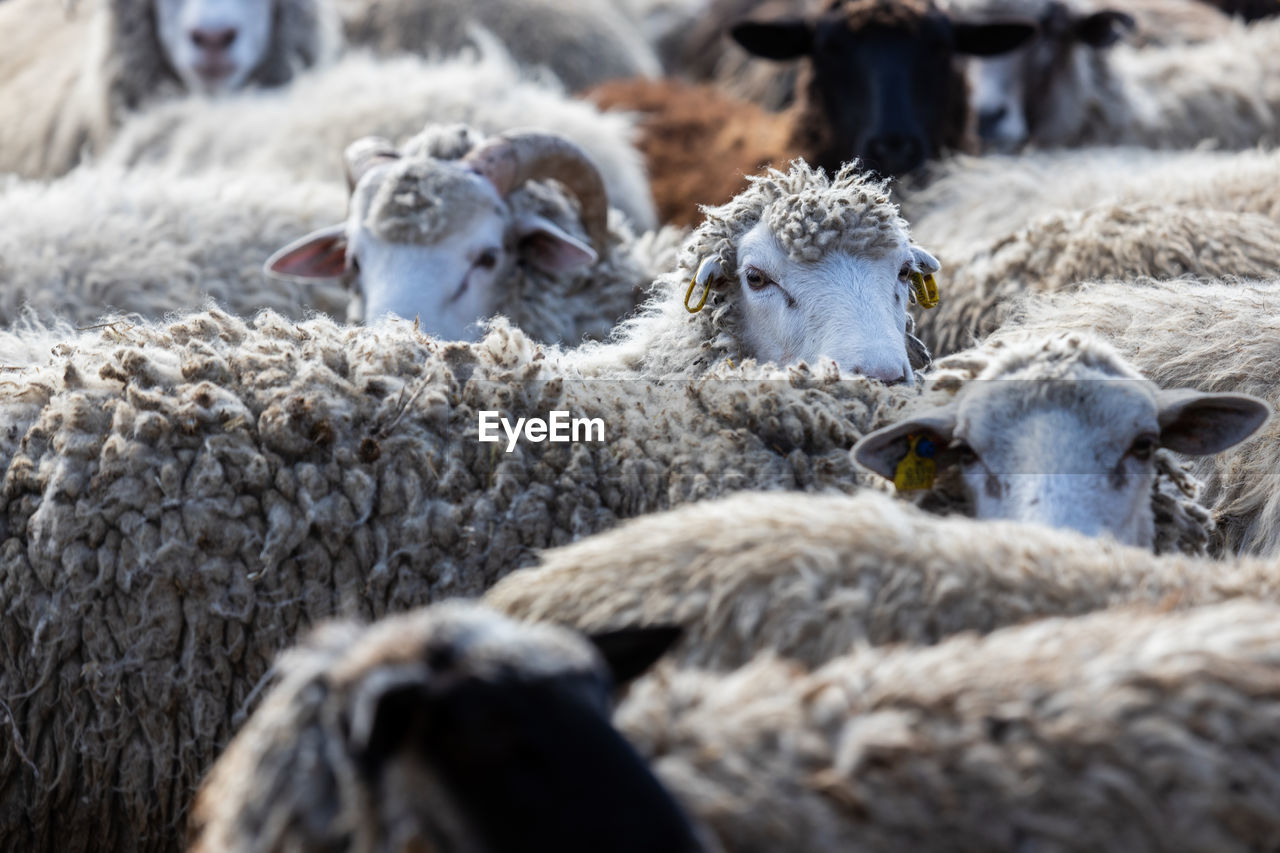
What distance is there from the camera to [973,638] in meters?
2.03

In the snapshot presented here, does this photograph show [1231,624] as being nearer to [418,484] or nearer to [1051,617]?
[1051,617]

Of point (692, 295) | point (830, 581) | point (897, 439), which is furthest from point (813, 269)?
point (830, 581)

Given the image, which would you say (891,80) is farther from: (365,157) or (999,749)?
(999,749)

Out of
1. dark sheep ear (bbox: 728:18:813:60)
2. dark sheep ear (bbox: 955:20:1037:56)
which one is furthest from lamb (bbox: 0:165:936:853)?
dark sheep ear (bbox: 728:18:813:60)

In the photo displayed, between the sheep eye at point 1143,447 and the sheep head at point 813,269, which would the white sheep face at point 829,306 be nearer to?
the sheep head at point 813,269

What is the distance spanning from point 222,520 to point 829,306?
4.99ft

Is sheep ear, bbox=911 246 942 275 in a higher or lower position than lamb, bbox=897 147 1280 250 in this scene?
higher

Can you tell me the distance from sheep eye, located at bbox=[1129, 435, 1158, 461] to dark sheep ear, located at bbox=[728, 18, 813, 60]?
435 centimetres

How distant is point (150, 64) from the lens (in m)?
7.93

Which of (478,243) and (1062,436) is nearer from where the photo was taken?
(1062,436)

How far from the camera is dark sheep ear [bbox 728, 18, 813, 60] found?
699cm

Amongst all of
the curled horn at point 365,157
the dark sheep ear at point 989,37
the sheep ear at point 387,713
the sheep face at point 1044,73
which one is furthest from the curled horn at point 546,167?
the sheep ear at point 387,713

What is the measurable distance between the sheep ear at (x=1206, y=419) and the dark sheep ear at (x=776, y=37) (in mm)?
4271

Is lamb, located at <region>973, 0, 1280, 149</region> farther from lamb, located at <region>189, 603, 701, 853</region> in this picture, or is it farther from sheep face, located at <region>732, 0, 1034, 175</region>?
lamb, located at <region>189, 603, 701, 853</region>
